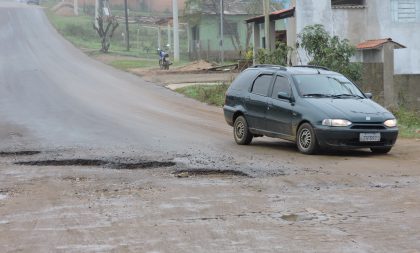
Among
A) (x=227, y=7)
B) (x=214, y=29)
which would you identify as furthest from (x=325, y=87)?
(x=227, y=7)

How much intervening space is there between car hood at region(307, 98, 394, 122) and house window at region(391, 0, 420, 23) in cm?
1577

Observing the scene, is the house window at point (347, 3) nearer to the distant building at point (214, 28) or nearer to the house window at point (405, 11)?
the house window at point (405, 11)

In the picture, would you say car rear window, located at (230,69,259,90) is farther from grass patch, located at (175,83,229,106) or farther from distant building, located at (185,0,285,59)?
distant building, located at (185,0,285,59)

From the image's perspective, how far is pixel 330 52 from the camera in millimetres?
22219

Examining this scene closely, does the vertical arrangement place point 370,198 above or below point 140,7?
below

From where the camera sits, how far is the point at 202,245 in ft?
20.7

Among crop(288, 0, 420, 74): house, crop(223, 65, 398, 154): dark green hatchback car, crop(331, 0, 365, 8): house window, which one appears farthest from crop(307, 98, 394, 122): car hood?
crop(331, 0, 365, 8): house window

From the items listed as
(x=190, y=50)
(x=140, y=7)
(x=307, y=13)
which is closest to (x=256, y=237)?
(x=307, y=13)

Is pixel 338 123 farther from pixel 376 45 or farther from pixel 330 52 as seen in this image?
pixel 376 45

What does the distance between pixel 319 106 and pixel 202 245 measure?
714cm

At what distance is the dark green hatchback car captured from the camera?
12.7 meters

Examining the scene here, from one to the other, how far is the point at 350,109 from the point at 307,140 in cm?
96

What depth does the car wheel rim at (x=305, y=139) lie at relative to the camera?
1293 cm

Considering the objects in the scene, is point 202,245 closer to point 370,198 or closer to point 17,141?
point 370,198
